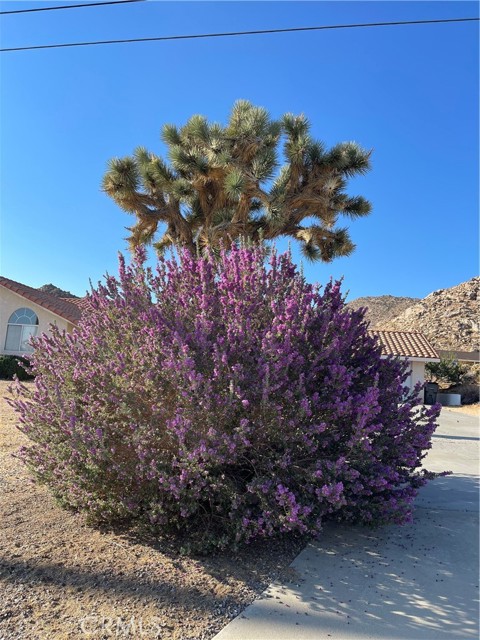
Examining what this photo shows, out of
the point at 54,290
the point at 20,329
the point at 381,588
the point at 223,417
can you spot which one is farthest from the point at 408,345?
the point at 54,290

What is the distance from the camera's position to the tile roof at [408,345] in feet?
84.4

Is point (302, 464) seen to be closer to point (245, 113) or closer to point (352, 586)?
point (352, 586)

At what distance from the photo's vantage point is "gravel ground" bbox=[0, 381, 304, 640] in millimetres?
2832

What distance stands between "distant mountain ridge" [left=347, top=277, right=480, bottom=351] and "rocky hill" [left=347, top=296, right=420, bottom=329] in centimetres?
62

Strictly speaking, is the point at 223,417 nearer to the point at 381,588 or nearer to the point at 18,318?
the point at 381,588

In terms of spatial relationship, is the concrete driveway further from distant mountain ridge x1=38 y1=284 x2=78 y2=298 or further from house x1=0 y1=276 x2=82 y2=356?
distant mountain ridge x1=38 y1=284 x2=78 y2=298

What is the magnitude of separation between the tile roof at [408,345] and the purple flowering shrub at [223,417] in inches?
826

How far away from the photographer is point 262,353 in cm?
363

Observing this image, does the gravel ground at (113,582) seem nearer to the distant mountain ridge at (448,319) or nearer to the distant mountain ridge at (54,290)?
the distant mountain ridge at (448,319)

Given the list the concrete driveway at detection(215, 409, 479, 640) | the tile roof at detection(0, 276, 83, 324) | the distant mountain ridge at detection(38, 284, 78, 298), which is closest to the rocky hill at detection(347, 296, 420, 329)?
the distant mountain ridge at detection(38, 284, 78, 298)

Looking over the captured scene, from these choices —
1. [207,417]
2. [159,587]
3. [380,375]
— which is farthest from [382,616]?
[380,375]

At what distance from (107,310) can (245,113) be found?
1532 centimetres

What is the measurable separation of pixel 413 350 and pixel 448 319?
3345 cm

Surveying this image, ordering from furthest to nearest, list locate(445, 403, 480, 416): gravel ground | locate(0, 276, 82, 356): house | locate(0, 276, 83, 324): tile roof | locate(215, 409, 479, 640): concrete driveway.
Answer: locate(0, 276, 82, 356): house < locate(0, 276, 83, 324): tile roof < locate(445, 403, 480, 416): gravel ground < locate(215, 409, 479, 640): concrete driveway
